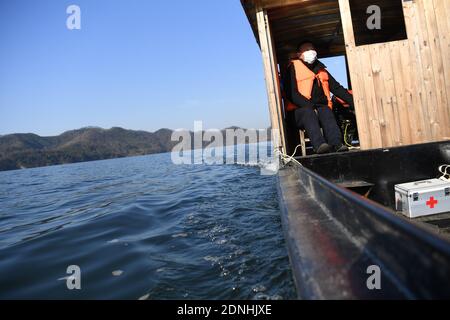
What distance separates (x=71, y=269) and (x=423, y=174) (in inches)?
193

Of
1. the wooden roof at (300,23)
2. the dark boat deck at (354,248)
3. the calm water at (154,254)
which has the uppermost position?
the wooden roof at (300,23)

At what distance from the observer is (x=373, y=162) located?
4617mm

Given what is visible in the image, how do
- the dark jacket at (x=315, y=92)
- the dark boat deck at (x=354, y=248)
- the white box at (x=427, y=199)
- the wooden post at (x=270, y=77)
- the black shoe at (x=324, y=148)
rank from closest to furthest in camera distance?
the dark boat deck at (x=354, y=248) → the white box at (x=427, y=199) → the black shoe at (x=324, y=148) → the dark jacket at (x=315, y=92) → the wooden post at (x=270, y=77)

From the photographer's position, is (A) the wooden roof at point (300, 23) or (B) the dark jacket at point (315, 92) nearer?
(B) the dark jacket at point (315, 92)

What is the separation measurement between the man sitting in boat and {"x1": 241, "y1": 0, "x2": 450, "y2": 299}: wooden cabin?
38cm

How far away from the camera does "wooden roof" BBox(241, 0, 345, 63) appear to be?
5.77m

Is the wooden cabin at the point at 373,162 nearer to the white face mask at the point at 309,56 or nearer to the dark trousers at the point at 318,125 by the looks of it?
the dark trousers at the point at 318,125

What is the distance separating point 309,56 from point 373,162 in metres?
2.43

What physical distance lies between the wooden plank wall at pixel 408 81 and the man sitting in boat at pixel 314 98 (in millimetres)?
503

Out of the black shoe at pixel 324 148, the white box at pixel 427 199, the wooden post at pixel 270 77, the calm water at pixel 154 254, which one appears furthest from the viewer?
the wooden post at pixel 270 77

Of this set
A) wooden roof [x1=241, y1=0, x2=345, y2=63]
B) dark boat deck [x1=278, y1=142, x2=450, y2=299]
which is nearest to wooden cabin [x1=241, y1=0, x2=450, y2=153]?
wooden roof [x1=241, y1=0, x2=345, y2=63]

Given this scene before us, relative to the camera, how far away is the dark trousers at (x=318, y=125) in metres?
5.07

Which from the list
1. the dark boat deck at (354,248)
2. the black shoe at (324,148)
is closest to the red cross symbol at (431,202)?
the dark boat deck at (354,248)

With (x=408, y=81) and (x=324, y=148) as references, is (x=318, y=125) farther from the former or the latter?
(x=408, y=81)
